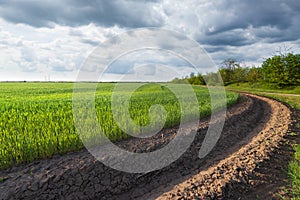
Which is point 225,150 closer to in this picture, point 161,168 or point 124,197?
point 161,168

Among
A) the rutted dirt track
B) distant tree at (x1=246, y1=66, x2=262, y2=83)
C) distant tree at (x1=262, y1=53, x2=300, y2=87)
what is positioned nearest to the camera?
the rutted dirt track

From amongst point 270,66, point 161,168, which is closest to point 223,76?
point 270,66

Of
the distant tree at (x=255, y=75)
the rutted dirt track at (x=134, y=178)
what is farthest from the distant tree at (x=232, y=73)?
the rutted dirt track at (x=134, y=178)

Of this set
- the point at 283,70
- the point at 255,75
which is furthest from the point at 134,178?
the point at 255,75

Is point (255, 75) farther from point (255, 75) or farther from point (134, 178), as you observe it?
point (134, 178)

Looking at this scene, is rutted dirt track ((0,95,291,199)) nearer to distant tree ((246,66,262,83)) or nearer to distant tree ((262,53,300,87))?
distant tree ((262,53,300,87))

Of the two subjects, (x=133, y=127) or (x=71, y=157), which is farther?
(x=133, y=127)

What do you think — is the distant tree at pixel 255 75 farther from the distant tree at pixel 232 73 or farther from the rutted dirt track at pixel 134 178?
the rutted dirt track at pixel 134 178

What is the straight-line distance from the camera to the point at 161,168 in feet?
17.9

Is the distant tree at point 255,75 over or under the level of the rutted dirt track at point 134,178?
over

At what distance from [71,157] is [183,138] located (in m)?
3.32

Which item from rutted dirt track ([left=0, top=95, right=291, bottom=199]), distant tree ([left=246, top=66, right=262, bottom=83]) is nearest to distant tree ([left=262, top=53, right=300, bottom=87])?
distant tree ([left=246, top=66, right=262, bottom=83])

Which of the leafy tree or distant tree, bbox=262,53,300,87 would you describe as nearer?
distant tree, bbox=262,53,300,87

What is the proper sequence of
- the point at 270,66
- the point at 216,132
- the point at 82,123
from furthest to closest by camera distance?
the point at 270,66
the point at 216,132
the point at 82,123
